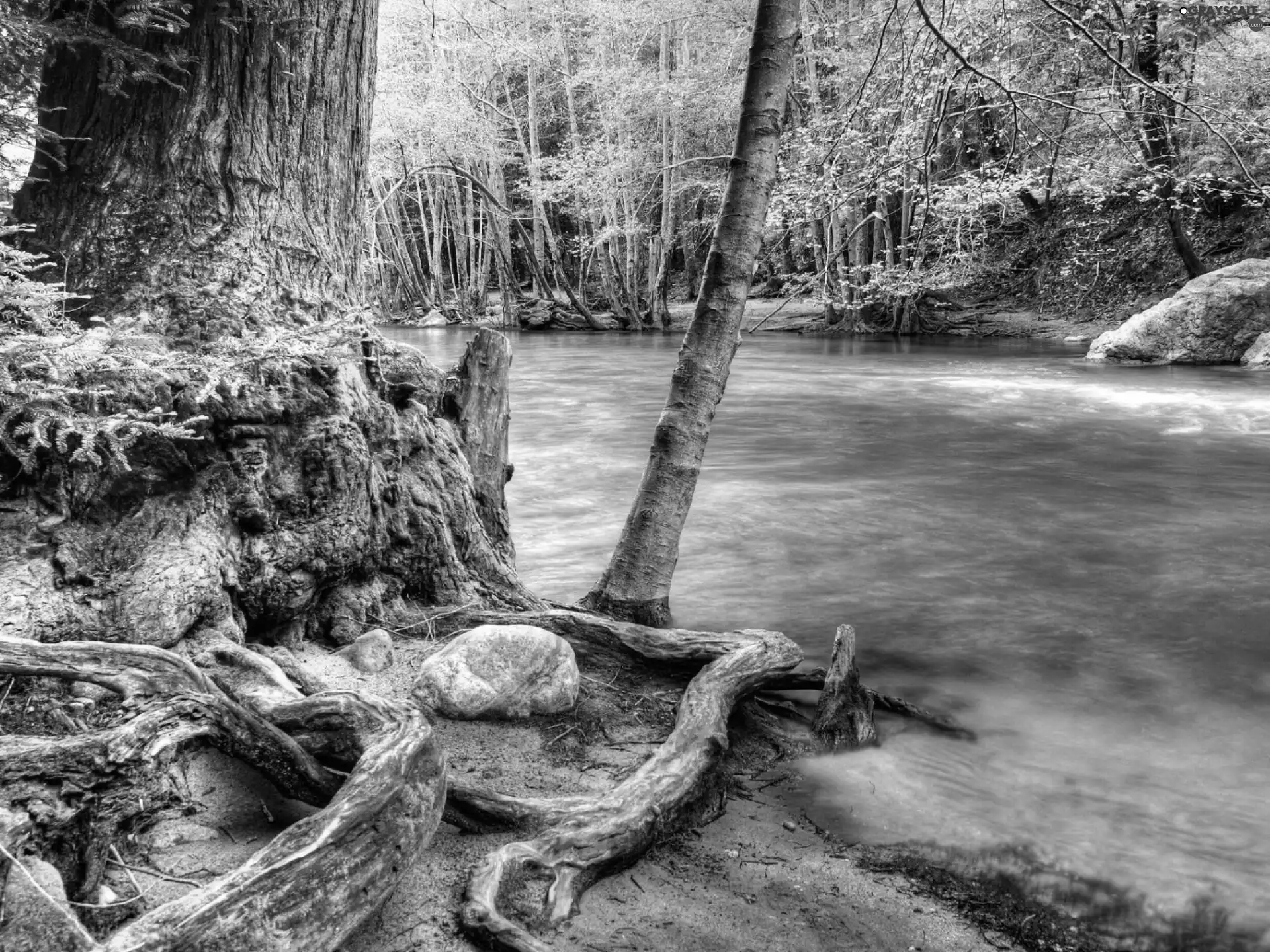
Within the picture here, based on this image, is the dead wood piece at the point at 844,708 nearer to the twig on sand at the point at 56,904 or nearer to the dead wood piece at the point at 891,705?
the dead wood piece at the point at 891,705

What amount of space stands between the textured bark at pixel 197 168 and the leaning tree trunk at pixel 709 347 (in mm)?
1742

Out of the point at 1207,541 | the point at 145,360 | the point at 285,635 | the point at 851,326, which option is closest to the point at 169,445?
the point at 145,360

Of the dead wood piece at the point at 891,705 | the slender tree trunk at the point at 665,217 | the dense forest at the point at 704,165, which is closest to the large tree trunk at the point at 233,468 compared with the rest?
the dead wood piece at the point at 891,705

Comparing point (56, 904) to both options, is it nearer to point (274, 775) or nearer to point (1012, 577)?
point (274, 775)

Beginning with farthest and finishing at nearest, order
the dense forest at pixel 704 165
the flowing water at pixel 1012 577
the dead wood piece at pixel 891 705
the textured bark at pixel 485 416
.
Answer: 1. the dense forest at pixel 704 165
2. the textured bark at pixel 485 416
3. the dead wood piece at pixel 891 705
4. the flowing water at pixel 1012 577

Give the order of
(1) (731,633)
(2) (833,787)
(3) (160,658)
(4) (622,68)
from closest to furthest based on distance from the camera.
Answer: (3) (160,658)
(2) (833,787)
(1) (731,633)
(4) (622,68)

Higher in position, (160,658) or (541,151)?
(541,151)

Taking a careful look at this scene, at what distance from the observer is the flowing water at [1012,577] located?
3.53 meters

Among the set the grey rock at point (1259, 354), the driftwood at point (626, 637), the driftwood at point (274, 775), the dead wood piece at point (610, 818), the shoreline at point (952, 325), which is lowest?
the dead wood piece at point (610, 818)

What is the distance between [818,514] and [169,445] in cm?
602

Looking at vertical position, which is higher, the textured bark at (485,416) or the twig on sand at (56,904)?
the textured bark at (485,416)

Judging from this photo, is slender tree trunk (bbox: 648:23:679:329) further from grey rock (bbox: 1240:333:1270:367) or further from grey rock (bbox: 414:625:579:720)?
grey rock (bbox: 414:625:579:720)

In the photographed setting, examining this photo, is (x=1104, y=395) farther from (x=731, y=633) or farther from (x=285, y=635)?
(x=285, y=635)

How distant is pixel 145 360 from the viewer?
3.10 meters
